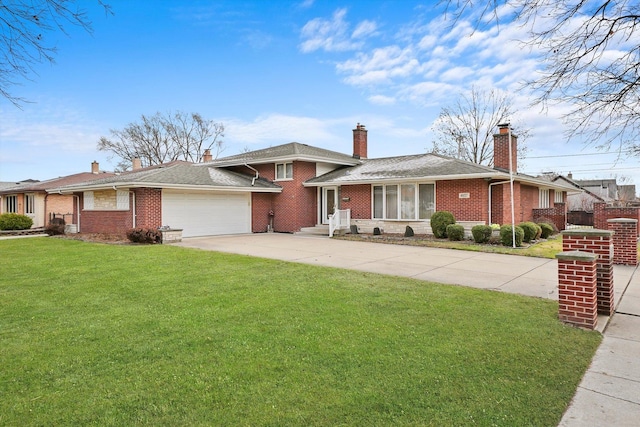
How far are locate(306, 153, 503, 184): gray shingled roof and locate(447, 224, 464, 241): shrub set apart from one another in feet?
6.50

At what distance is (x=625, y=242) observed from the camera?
9.41m

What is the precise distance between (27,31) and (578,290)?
6.98 meters

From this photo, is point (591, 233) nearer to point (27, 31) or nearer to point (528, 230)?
point (27, 31)

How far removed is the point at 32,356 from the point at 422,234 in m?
14.5

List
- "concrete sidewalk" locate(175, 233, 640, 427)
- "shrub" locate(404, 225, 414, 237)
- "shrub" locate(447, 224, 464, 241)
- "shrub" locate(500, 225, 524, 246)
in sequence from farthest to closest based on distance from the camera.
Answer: "shrub" locate(404, 225, 414, 237)
"shrub" locate(447, 224, 464, 241)
"shrub" locate(500, 225, 524, 246)
"concrete sidewalk" locate(175, 233, 640, 427)

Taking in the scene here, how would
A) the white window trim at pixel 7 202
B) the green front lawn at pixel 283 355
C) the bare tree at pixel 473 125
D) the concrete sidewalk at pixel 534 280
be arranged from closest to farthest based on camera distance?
the green front lawn at pixel 283 355 < the concrete sidewalk at pixel 534 280 < the white window trim at pixel 7 202 < the bare tree at pixel 473 125

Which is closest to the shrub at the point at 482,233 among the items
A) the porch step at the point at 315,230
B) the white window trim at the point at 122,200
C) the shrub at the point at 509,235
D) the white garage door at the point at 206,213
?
the shrub at the point at 509,235

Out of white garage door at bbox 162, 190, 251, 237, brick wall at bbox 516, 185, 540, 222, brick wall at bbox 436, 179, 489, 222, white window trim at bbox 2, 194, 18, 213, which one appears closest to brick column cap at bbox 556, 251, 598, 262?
brick wall at bbox 436, 179, 489, 222

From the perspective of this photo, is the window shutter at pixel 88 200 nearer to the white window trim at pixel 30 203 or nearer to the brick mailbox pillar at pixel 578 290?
the white window trim at pixel 30 203

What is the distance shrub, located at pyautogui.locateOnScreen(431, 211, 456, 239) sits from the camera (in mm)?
14970

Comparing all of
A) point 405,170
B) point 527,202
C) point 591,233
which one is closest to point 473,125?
point 527,202

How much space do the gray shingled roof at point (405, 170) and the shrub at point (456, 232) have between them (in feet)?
6.50

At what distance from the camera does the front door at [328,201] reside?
64.3ft

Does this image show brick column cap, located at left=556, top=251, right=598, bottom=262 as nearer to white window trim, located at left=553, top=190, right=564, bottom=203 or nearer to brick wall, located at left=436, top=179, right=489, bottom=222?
brick wall, located at left=436, top=179, right=489, bottom=222
